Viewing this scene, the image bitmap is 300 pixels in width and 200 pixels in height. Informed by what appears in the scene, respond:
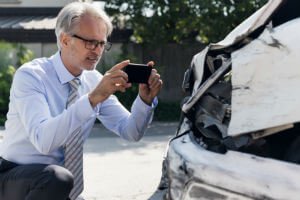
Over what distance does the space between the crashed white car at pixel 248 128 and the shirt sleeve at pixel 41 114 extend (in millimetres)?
509

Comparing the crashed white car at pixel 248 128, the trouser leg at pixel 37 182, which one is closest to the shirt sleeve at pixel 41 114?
the trouser leg at pixel 37 182

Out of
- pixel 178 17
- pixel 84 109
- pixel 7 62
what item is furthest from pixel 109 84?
pixel 7 62

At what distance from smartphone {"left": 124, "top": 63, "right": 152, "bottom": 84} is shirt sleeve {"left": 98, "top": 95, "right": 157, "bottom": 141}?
0.25 meters

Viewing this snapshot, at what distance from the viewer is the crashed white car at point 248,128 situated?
83.4 inches

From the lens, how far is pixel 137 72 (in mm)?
2941

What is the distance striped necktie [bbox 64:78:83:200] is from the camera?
3113mm

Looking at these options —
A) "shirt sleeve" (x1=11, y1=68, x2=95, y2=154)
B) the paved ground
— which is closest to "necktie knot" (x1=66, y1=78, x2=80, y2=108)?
"shirt sleeve" (x1=11, y1=68, x2=95, y2=154)

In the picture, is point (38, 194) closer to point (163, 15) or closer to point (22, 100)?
point (22, 100)

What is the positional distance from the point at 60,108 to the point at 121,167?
432 cm

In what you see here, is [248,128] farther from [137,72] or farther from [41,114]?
[41,114]

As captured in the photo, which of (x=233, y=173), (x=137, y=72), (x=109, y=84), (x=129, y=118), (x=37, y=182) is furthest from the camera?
(x=129, y=118)

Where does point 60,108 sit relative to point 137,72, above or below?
below

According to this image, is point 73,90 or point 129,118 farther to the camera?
point 129,118

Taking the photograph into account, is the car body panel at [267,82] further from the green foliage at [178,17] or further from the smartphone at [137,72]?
the green foliage at [178,17]
